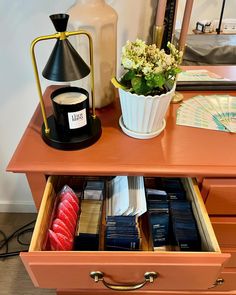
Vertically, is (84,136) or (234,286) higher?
(84,136)

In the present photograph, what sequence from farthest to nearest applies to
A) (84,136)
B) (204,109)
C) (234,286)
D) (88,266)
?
(234,286) → (204,109) → (84,136) → (88,266)

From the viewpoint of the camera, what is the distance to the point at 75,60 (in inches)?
23.1

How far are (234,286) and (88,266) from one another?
2.23ft

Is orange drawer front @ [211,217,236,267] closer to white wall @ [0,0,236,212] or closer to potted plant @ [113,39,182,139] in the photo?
potted plant @ [113,39,182,139]

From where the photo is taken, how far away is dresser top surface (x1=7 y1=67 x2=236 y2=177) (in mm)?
641

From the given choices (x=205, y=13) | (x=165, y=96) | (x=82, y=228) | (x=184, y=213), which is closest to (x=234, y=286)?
(x=184, y=213)

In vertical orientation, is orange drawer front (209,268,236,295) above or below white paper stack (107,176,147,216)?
below

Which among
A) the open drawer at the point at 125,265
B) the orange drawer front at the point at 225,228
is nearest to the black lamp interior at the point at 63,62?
the open drawer at the point at 125,265

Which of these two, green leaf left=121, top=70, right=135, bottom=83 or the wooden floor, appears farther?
the wooden floor

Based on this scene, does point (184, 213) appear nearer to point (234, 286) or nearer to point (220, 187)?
point (220, 187)

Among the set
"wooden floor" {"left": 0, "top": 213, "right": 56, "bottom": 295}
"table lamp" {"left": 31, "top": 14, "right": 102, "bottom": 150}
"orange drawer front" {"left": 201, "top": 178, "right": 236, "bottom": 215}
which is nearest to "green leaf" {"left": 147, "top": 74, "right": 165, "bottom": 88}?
"table lamp" {"left": 31, "top": 14, "right": 102, "bottom": 150}

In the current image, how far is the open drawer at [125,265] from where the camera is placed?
0.56 m

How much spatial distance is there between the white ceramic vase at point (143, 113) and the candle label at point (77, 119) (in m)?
0.11

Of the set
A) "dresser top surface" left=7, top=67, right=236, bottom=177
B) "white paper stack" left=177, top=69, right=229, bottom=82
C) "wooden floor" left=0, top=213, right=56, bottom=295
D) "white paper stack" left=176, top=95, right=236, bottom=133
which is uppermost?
"white paper stack" left=177, top=69, right=229, bottom=82
